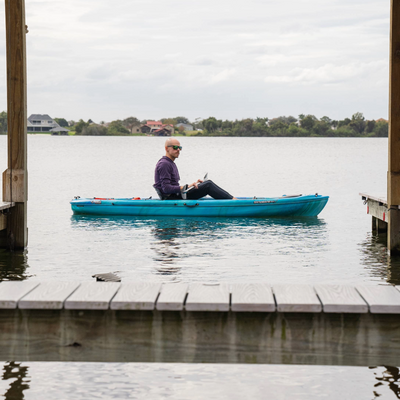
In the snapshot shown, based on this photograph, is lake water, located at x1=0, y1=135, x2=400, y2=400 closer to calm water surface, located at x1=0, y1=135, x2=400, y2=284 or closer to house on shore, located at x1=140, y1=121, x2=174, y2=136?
calm water surface, located at x1=0, y1=135, x2=400, y2=284

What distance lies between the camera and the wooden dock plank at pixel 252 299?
2.99 meters

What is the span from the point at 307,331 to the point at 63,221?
11.6 m

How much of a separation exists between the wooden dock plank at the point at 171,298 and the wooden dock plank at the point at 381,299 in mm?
876

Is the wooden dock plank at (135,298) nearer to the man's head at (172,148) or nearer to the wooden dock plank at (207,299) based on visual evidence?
the wooden dock plank at (207,299)

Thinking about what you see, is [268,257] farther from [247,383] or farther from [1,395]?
[1,395]

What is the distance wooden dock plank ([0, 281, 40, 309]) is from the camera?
3066 mm

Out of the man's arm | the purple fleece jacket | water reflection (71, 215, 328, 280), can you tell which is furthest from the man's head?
water reflection (71, 215, 328, 280)

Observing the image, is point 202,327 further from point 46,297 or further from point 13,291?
point 13,291

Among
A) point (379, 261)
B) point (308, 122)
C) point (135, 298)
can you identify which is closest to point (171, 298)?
point (135, 298)

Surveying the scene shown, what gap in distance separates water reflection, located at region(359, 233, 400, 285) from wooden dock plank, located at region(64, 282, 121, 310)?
5.14 metres

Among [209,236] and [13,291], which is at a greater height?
[13,291]

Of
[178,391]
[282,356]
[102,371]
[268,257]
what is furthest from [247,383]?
[268,257]

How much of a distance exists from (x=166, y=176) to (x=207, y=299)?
986 cm

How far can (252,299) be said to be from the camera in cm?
304
